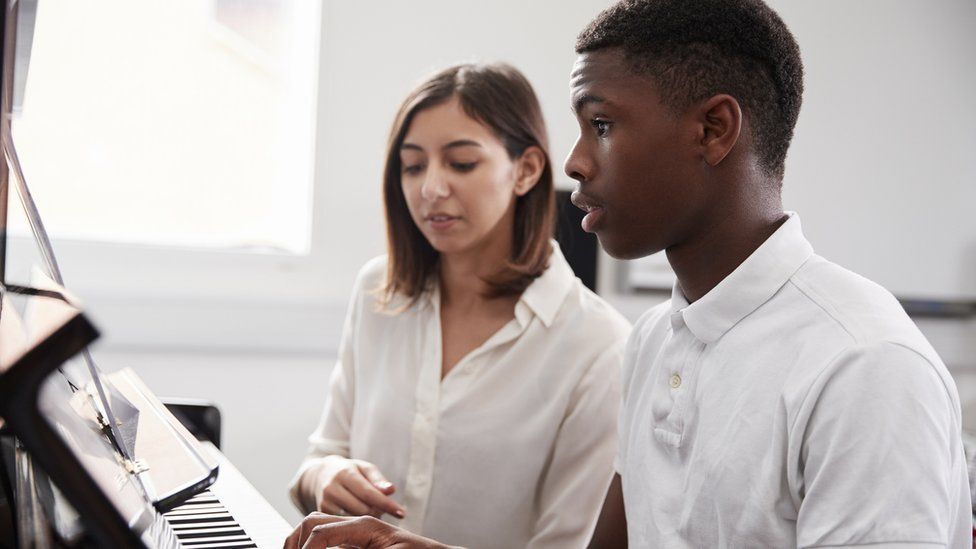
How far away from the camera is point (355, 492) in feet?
4.98

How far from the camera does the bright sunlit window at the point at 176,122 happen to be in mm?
2717

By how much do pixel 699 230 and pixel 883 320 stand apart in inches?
8.6

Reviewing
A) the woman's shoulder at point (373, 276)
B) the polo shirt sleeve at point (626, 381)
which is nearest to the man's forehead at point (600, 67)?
the polo shirt sleeve at point (626, 381)

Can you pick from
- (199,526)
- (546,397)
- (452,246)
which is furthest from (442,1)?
(199,526)

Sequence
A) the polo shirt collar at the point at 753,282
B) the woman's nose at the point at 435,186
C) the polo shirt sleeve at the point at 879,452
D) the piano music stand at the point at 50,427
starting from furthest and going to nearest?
the woman's nose at the point at 435,186, the polo shirt collar at the point at 753,282, the polo shirt sleeve at the point at 879,452, the piano music stand at the point at 50,427

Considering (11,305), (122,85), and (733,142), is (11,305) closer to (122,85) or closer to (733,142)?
(733,142)

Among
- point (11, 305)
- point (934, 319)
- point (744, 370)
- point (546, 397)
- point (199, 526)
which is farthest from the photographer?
point (934, 319)

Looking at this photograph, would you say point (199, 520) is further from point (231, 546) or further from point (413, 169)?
point (413, 169)

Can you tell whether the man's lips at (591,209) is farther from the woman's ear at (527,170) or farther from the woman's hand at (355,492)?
the woman's ear at (527,170)

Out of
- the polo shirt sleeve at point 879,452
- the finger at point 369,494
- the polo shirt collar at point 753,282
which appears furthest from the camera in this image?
the finger at point 369,494

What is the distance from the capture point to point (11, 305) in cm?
79

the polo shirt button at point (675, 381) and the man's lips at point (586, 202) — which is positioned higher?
the man's lips at point (586, 202)

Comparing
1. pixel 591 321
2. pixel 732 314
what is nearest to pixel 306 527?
pixel 732 314

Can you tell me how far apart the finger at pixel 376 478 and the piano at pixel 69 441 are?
20 cm
